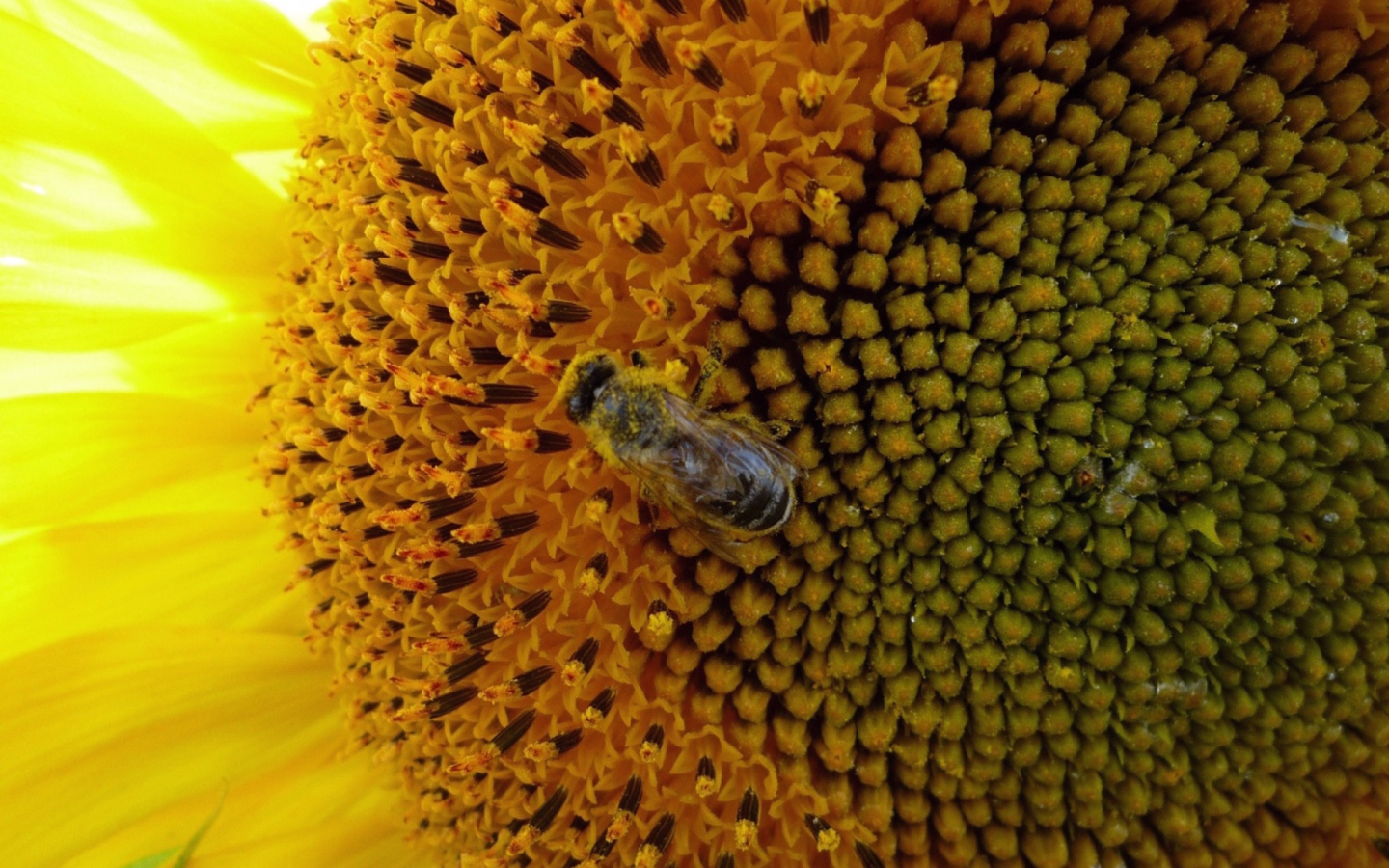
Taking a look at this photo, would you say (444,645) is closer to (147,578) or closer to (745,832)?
(745,832)

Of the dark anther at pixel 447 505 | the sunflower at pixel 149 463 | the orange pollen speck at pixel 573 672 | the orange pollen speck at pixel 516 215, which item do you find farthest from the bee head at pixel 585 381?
the sunflower at pixel 149 463

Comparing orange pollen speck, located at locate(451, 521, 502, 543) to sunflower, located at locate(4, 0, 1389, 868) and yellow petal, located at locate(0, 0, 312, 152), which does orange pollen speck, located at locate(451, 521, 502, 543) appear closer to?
sunflower, located at locate(4, 0, 1389, 868)

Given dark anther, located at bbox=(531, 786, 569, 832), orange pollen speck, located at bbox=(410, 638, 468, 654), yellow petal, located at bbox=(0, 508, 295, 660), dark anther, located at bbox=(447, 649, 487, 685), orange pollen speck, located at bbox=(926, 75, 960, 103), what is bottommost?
yellow petal, located at bbox=(0, 508, 295, 660)

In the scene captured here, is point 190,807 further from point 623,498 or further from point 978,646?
point 978,646

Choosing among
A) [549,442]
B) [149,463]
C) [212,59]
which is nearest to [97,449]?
[149,463]

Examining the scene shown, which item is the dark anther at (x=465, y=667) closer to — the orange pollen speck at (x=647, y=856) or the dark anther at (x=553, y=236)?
the orange pollen speck at (x=647, y=856)

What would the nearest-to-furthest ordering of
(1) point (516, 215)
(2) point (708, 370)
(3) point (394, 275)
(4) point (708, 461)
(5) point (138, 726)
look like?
1. (4) point (708, 461)
2. (2) point (708, 370)
3. (1) point (516, 215)
4. (3) point (394, 275)
5. (5) point (138, 726)

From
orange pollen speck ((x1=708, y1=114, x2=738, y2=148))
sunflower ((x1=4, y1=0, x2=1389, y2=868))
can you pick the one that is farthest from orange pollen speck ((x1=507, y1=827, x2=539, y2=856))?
orange pollen speck ((x1=708, y1=114, x2=738, y2=148))
